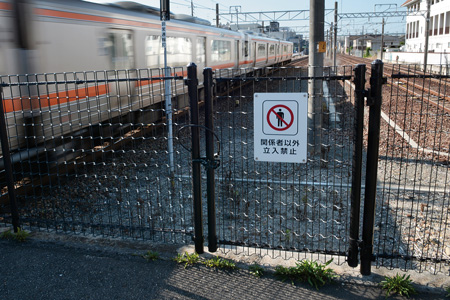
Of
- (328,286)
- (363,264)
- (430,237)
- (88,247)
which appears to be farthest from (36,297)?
(430,237)

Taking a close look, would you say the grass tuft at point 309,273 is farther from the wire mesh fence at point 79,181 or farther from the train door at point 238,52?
the train door at point 238,52

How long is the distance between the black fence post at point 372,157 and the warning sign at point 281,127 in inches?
20.3

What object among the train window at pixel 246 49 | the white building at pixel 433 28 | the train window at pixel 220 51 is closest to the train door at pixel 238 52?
the train window at pixel 246 49

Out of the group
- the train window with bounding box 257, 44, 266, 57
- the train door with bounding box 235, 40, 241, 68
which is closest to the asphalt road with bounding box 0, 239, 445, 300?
the train door with bounding box 235, 40, 241, 68

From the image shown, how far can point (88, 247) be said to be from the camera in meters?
4.27

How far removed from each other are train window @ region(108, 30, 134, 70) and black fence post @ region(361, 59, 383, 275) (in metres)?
6.07

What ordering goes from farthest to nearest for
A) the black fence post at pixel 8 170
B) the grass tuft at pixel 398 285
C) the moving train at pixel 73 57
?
the moving train at pixel 73 57 < the black fence post at pixel 8 170 < the grass tuft at pixel 398 285

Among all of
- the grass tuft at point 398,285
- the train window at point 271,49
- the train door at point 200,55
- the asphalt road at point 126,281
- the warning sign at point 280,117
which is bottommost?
the asphalt road at point 126,281

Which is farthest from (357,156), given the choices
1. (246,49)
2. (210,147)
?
(246,49)

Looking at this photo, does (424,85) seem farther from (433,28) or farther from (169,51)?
(433,28)

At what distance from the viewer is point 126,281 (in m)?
3.67

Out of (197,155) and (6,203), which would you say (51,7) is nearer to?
(6,203)

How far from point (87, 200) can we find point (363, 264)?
3785 millimetres

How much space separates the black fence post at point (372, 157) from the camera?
3395 millimetres
